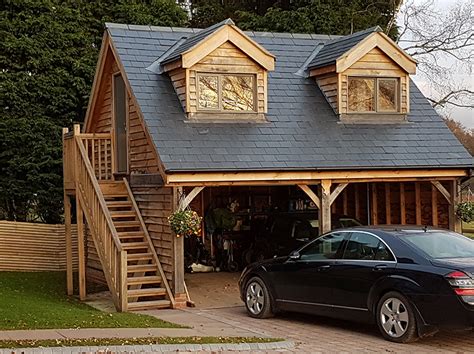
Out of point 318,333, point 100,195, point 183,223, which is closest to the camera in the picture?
point 318,333

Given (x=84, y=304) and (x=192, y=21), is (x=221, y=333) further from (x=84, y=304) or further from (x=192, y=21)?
(x=192, y=21)

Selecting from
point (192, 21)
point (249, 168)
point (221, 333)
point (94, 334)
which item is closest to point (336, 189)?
point (249, 168)

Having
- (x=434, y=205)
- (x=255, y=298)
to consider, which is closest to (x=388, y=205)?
(x=434, y=205)

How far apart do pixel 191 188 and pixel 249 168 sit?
134cm

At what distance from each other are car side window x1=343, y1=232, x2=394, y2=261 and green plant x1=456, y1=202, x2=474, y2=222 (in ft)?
20.1

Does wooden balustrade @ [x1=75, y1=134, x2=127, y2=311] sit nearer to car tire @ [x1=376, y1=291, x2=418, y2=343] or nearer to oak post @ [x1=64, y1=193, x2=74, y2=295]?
oak post @ [x1=64, y1=193, x2=74, y2=295]

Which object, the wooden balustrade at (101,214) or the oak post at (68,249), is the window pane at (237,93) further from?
the oak post at (68,249)

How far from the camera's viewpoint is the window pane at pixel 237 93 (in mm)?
17094

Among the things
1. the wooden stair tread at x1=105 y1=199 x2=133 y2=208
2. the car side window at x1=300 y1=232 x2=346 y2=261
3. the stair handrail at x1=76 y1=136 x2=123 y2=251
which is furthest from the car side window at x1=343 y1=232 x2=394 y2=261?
the wooden stair tread at x1=105 y1=199 x2=133 y2=208

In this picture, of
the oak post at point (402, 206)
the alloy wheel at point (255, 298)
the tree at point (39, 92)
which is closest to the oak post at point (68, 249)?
the alloy wheel at point (255, 298)

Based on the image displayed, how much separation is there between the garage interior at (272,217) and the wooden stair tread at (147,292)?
6.79 feet

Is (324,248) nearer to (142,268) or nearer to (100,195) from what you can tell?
(142,268)

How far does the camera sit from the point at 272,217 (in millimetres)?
20000

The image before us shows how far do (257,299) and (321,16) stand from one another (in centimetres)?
1889
